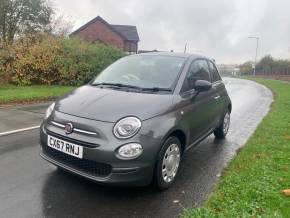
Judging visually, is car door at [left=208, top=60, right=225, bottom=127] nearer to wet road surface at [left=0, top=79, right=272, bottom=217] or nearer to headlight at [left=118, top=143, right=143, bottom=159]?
wet road surface at [left=0, top=79, right=272, bottom=217]

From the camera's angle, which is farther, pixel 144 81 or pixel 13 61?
pixel 13 61

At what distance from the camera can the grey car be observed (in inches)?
137

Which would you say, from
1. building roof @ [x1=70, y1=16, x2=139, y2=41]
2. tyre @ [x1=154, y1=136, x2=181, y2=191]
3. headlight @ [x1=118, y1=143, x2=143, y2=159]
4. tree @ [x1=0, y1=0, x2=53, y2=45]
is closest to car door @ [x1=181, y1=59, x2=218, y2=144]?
tyre @ [x1=154, y1=136, x2=181, y2=191]

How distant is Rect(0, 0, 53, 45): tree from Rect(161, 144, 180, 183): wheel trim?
25.5m

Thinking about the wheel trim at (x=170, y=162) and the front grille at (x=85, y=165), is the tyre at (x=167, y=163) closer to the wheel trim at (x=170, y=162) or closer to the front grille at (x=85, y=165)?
the wheel trim at (x=170, y=162)

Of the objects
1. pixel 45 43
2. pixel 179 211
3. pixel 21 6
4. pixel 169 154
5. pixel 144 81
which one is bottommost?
pixel 179 211

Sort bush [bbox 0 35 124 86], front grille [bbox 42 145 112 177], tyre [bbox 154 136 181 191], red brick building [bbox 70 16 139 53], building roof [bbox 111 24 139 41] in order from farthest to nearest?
building roof [bbox 111 24 139 41] < red brick building [bbox 70 16 139 53] < bush [bbox 0 35 124 86] < tyre [bbox 154 136 181 191] < front grille [bbox 42 145 112 177]

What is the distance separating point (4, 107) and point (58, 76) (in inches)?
262

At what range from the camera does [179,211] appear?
351 cm

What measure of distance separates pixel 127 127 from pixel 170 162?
880 mm

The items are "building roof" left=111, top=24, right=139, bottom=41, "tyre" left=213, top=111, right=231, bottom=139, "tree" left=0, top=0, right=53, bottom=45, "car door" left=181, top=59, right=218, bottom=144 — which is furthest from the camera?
"building roof" left=111, top=24, right=139, bottom=41

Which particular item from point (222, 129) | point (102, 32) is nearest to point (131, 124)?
point (222, 129)

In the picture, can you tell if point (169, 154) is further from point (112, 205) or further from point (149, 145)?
point (112, 205)

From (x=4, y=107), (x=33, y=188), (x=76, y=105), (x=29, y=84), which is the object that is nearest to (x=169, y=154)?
(x=76, y=105)
